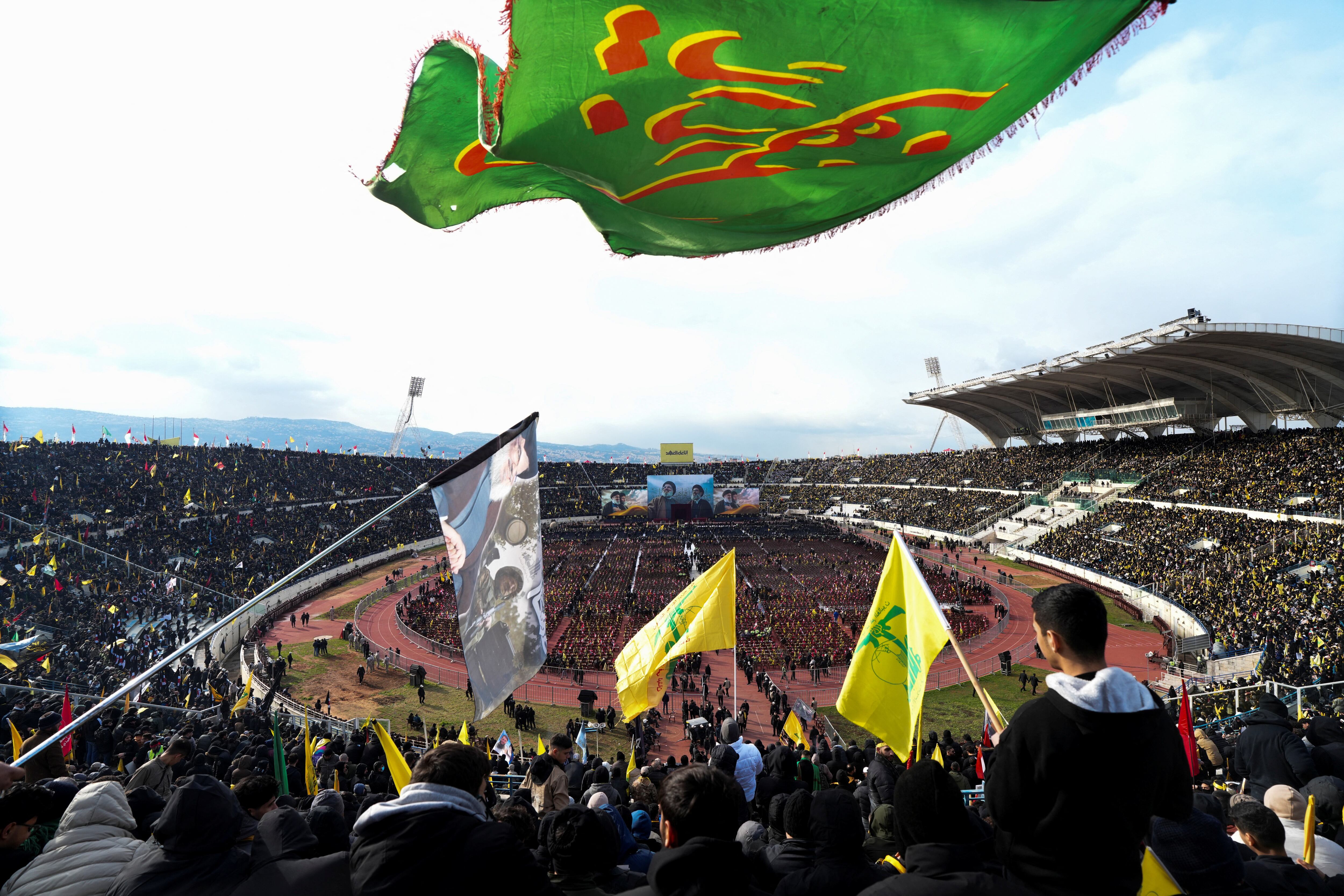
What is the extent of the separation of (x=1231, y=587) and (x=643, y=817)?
1136 inches

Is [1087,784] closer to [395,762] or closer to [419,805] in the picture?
[419,805]

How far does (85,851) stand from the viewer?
2.55 meters

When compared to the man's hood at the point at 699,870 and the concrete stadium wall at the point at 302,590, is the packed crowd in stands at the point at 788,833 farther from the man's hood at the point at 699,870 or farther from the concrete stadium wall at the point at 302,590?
the concrete stadium wall at the point at 302,590

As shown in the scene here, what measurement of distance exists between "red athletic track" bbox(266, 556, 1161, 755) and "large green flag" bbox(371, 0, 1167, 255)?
13.1 m

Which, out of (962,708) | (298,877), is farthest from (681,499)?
(298,877)

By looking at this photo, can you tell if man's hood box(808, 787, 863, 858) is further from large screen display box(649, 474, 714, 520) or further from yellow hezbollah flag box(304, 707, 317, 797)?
large screen display box(649, 474, 714, 520)

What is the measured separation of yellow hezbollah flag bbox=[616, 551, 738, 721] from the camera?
822 centimetres

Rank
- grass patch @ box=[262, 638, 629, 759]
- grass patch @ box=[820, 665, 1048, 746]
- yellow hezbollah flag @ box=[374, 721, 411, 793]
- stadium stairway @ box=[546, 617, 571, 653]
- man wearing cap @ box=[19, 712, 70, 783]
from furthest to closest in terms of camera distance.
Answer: stadium stairway @ box=[546, 617, 571, 653], grass patch @ box=[262, 638, 629, 759], grass patch @ box=[820, 665, 1048, 746], yellow hezbollah flag @ box=[374, 721, 411, 793], man wearing cap @ box=[19, 712, 70, 783]

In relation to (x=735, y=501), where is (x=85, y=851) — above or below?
above

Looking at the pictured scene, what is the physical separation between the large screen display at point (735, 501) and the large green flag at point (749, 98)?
58303 mm

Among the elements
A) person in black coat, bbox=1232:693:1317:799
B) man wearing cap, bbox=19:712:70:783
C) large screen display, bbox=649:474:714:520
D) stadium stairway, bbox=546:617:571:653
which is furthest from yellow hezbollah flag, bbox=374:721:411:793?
large screen display, bbox=649:474:714:520

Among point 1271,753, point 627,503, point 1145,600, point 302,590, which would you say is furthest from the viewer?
point 627,503

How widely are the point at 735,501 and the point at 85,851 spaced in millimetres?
61678

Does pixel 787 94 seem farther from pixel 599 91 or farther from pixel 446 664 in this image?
pixel 446 664
